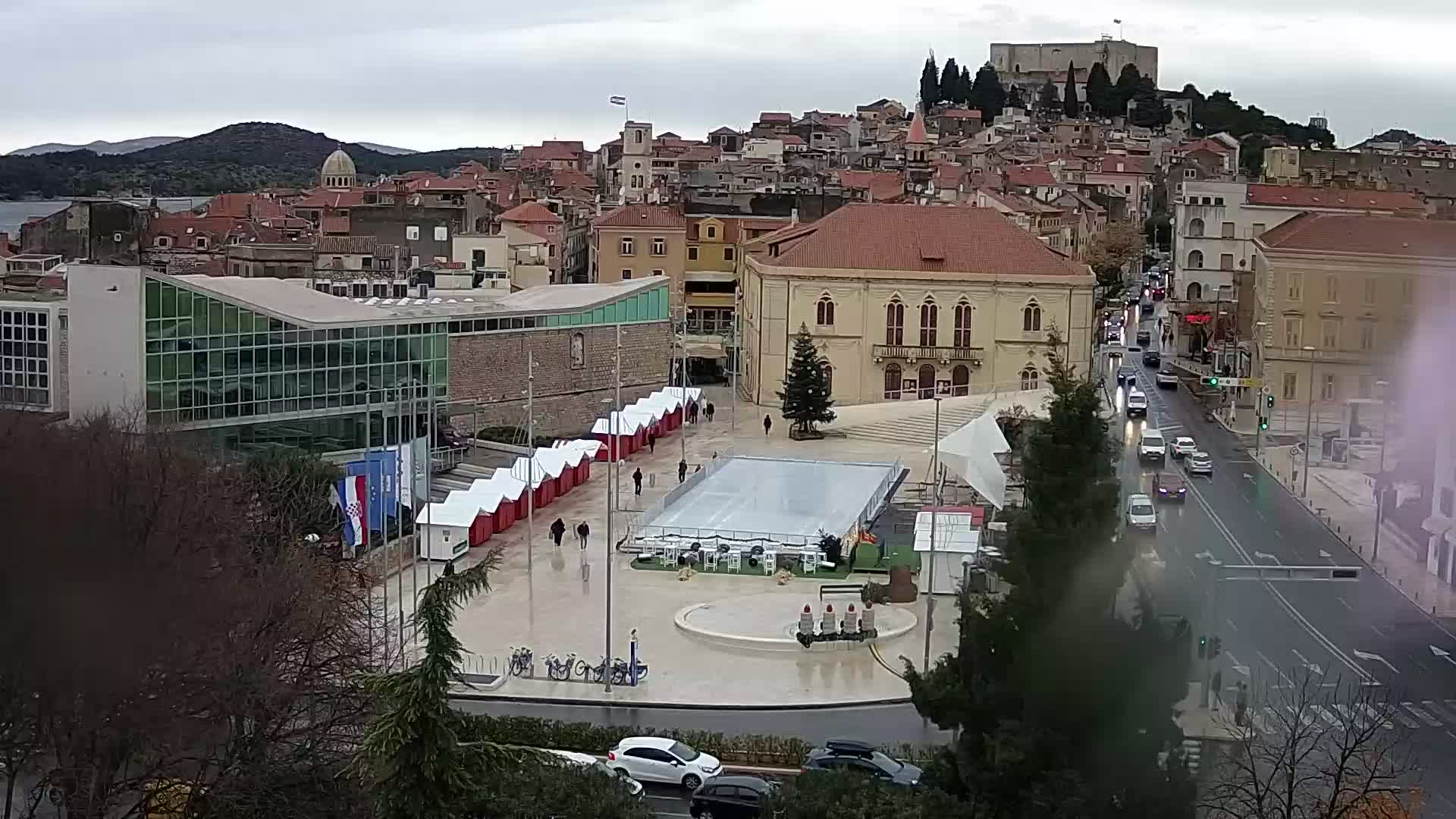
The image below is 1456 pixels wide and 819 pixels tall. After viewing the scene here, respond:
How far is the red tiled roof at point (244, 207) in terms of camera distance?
2211 inches

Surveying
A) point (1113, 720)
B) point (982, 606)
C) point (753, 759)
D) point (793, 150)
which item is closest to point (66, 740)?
point (753, 759)

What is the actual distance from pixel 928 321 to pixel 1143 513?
1248cm

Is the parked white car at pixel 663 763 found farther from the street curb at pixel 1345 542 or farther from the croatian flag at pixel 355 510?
the street curb at pixel 1345 542

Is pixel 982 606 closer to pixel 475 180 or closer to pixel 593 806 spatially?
pixel 593 806

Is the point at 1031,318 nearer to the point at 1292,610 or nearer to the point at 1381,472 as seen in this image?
the point at 1381,472

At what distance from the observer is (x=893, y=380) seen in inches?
1293

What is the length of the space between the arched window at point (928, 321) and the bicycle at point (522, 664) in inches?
699

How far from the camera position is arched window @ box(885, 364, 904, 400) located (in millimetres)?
32750

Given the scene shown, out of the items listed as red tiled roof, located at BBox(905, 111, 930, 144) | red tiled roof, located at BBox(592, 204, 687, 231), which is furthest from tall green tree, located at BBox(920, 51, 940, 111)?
red tiled roof, located at BBox(592, 204, 687, 231)

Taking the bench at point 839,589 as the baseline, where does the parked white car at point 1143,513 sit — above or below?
above

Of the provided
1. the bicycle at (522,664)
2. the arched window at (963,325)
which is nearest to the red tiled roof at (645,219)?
the arched window at (963,325)

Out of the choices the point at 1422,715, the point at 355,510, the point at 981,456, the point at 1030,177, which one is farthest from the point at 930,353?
the point at 1030,177

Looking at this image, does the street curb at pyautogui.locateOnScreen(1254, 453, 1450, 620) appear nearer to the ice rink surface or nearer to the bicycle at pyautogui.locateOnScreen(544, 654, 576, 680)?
the ice rink surface

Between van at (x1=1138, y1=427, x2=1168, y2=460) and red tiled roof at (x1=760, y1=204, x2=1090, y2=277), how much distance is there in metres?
5.92
